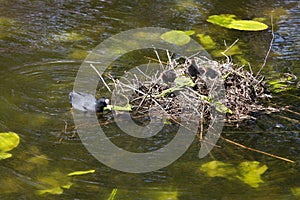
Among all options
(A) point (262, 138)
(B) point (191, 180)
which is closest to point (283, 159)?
(A) point (262, 138)

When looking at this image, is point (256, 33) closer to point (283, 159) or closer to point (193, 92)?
point (193, 92)

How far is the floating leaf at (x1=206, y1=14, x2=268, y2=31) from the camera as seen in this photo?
336 centimetres

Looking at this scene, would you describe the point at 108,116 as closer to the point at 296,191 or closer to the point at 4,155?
the point at 4,155

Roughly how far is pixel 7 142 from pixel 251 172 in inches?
37.6

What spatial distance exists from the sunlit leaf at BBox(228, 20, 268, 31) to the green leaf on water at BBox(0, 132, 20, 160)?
1650mm

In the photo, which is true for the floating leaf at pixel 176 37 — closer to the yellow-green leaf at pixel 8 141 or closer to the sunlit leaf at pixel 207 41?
the sunlit leaf at pixel 207 41

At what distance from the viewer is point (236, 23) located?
3.41 meters

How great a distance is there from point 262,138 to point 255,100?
0.84 ft

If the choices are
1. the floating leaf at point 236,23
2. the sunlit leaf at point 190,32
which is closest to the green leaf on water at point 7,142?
the sunlit leaf at point 190,32

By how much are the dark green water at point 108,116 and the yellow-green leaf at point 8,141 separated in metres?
0.03

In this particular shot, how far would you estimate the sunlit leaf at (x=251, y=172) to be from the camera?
2033 mm

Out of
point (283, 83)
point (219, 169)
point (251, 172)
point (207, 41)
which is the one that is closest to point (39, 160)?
point (219, 169)

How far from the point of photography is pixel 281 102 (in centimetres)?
255

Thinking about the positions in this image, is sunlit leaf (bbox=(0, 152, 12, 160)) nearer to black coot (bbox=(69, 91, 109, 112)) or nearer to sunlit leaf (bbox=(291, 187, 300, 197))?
black coot (bbox=(69, 91, 109, 112))
